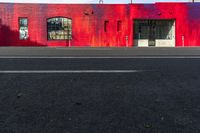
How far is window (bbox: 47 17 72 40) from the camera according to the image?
37.7m

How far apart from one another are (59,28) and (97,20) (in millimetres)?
4130

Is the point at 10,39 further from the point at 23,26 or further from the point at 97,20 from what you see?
the point at 97,20

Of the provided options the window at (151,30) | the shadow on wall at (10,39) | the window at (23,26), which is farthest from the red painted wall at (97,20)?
the window at (151,30)

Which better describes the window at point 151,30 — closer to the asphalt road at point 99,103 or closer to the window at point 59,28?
the window at point 59,28

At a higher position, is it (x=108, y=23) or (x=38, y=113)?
(x=108, y=23)

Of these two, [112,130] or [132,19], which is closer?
[112,130]

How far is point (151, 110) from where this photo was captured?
6.03 meters

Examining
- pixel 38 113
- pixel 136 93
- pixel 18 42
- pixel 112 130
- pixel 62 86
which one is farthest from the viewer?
pixel 18 42

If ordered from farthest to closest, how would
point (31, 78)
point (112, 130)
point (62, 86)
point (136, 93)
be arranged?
point (31, 78)
point (62, 86)
point (136, 93)
point (112, 130)

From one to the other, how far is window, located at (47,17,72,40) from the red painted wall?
1.43 ft

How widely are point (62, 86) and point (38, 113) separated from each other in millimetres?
2636

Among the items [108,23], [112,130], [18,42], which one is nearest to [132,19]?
[108,23]

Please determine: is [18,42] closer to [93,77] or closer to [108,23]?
[108,23]

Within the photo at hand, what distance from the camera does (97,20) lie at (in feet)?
124
